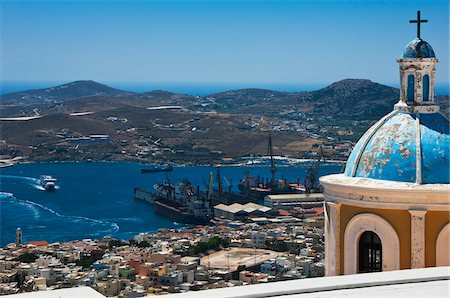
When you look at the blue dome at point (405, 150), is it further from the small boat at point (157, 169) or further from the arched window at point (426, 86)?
the small boat at point (157, 169)

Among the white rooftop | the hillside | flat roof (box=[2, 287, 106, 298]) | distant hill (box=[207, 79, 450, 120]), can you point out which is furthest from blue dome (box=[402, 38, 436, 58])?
distant hill (box=[207, 79, 450, 120])

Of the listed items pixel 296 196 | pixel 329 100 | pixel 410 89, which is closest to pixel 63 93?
pixel 329 100

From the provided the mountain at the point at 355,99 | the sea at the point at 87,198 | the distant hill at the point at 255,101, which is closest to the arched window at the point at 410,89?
the sea at the point at 87,198

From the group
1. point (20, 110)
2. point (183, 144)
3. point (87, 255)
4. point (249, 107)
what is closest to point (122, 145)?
point (183, 144)

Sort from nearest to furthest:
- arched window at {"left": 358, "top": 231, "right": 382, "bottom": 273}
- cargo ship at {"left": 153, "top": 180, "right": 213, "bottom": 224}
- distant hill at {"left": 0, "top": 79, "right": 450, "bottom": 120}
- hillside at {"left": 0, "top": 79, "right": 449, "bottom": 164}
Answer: arched window at {"left": 358, "top": 231, "right": 382, "bottom": 273}, cargo ship at {"left": 153, "top": 180, "right": 213, "bottom": 224}, hillside at {"left": 0, "top": 79, "right": 449, "bottom": 164}, distant hill at {"left": 0, "top": 79, "right": 450, "bottom": 120}

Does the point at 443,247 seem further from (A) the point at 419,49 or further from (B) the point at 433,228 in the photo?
(A) the point at 419,49

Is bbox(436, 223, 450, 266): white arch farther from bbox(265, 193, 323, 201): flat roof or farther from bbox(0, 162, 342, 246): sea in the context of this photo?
bbox(265, 193, 323, 201): flat roof

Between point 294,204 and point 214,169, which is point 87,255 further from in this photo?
point 214,169

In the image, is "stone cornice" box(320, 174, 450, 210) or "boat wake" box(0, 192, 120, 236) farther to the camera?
"boat wake" box(0, 192, 120, 236)
